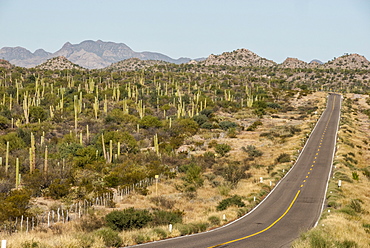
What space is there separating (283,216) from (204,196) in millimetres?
7952

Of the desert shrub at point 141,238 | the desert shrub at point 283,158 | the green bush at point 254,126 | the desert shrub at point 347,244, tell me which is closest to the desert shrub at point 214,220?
the desert shrub at point 141,238

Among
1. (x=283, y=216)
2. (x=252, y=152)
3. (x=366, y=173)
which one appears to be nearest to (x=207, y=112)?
(x=252, y=152)

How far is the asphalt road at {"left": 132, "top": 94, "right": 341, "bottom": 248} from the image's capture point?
1611cm

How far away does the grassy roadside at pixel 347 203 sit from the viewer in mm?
14867

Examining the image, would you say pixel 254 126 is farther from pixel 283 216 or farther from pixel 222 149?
pixel 283 216

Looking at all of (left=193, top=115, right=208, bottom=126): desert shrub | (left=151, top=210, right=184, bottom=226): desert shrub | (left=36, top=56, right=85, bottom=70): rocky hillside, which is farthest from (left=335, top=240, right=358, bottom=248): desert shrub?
(left=36, top=56, right=85, bottom=70): rocky hillside

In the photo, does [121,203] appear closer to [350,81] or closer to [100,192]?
[100,192]

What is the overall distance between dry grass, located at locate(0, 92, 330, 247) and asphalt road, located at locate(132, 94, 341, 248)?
2.85ft

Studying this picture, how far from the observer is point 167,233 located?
16797 millimetres

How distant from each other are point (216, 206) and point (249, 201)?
236 cm

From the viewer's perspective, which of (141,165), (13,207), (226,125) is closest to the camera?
(13,207)

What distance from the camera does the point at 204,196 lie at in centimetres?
2842

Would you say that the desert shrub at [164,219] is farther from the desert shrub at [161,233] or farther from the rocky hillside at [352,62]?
the rocky hillside at [352,62]

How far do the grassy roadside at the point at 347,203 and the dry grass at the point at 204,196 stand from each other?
4676 mm
